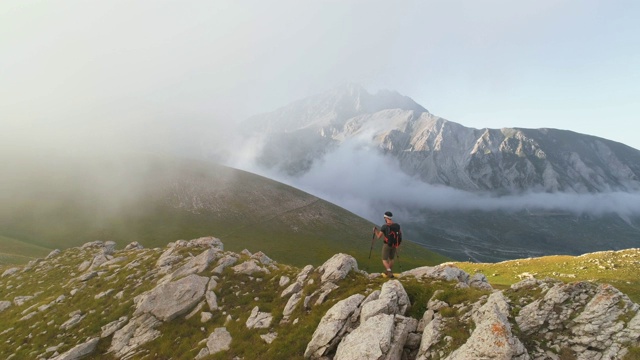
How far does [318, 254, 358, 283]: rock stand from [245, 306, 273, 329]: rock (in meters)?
5.16

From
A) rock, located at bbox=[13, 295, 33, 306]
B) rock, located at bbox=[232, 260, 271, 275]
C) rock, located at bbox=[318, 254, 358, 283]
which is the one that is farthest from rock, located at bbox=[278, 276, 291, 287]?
rock, located at bbox=[13, 295, 33, 306]

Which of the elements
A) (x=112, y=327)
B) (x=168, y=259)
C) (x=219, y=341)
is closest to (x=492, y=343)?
(x=219, y=341)

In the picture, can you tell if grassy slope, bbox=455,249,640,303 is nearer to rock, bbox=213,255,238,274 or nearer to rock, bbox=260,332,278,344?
rock, bbox=260,332,278,344

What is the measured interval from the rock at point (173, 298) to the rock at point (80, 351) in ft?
11.7

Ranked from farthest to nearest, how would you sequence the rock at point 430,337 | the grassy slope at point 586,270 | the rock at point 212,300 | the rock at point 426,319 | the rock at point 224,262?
the grassy slope at point 586,270
the rock at point 224,262
the rock at point 212,300
the rock at point 426,319
the rock at point 430,337

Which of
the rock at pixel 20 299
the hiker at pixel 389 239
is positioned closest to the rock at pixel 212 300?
the hiker at pixel 389 239

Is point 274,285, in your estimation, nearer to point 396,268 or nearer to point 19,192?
point 396,268

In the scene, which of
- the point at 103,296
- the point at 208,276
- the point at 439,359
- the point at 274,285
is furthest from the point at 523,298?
the point at 103,296

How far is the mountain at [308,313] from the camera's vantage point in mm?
14531

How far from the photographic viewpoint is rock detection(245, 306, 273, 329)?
23578 mm

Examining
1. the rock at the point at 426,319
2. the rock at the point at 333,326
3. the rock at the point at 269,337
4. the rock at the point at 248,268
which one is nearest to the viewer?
the rock at the point at 426,319

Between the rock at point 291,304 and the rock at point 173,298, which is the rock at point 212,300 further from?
the rock at point 291,304

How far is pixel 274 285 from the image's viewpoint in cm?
2955

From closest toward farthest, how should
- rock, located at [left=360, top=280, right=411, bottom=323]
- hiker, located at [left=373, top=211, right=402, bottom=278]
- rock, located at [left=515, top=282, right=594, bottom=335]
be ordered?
rock, located at [left=515, top=282, right=594, bottom=335]
rock, located at [left=360, top=280, right=411, bottom=323]
hiker, located at [left=373, top=211, right=402, bottom=278]
